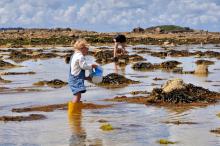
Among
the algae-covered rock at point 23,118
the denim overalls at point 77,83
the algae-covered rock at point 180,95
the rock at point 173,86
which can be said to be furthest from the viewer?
the rock at point 173,86

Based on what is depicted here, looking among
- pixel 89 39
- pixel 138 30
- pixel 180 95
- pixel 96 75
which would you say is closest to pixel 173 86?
pixel 180 95

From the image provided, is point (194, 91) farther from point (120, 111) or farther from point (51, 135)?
point (51, 135)

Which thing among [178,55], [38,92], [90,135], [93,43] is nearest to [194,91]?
[38,92]

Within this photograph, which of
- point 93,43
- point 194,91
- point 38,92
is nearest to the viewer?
point 194,91

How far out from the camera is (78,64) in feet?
43.4

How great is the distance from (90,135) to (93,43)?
5403 cm

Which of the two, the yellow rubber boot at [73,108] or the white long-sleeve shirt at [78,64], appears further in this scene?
the white long-sleeve shirt at [78,64]

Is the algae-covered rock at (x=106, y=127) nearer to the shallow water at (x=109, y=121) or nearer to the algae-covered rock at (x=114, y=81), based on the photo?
the shallow water at (x=109, y=121)

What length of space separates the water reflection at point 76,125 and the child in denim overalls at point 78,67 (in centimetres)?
20

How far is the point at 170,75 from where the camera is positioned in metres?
23.5

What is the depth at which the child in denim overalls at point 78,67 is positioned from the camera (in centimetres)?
1310

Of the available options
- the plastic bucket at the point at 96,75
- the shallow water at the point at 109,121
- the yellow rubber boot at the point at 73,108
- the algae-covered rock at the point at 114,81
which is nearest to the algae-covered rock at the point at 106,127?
the shallow water at the point at 109,121

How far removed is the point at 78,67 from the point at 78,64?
3.5 inches

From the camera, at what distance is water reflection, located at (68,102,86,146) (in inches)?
375
